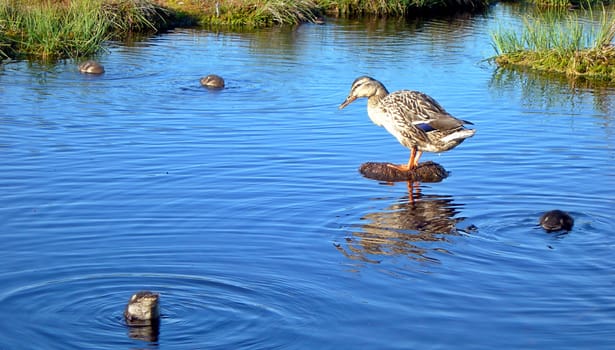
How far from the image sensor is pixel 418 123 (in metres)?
12.1

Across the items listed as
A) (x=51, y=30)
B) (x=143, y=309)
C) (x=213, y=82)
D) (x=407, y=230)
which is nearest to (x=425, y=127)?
(x=407, y=230)

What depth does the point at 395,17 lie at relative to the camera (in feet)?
102

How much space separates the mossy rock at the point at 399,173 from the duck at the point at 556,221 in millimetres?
2347

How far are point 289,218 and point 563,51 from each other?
12.1 meters

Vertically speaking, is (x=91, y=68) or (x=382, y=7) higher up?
(x=382, y=7)

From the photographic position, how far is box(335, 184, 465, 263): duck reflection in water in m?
9.19

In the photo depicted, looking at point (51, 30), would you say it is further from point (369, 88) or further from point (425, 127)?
point (425, 127)

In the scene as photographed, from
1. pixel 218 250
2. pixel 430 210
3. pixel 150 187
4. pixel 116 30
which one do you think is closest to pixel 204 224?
pixel 218 250

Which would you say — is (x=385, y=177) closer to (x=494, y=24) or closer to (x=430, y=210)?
(x=430, y=210)

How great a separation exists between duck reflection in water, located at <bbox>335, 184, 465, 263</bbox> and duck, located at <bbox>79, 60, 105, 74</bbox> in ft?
29.2

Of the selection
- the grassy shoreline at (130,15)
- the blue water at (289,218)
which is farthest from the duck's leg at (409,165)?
the grassy shoreline at (130,15)

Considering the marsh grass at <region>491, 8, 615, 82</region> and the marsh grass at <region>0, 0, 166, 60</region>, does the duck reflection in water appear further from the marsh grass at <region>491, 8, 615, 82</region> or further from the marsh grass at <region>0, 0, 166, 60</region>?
the marsh grass at <region>0, 0, 166, 60</region>

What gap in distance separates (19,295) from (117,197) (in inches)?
119

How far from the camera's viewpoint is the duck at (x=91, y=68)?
60.6 feet
